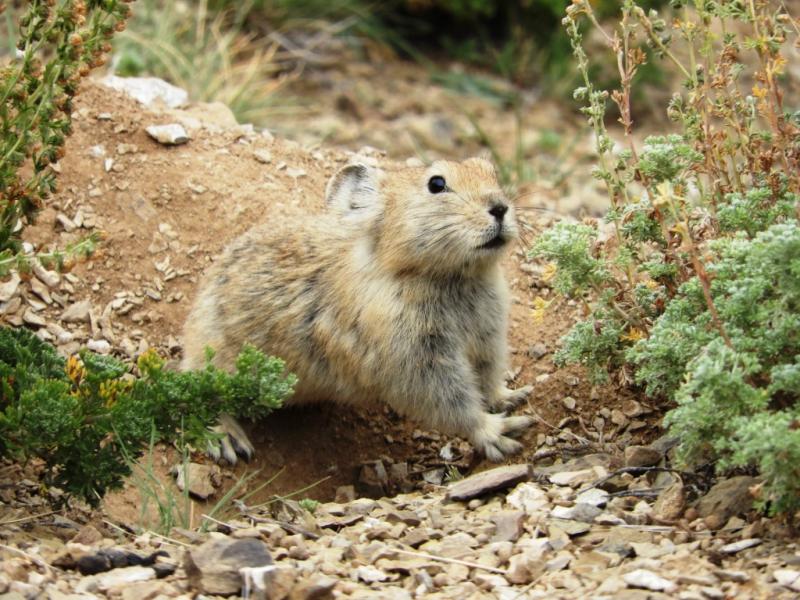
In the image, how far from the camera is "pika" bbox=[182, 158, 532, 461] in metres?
6.15

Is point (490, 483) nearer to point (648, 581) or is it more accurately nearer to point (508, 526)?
point (508, 526)

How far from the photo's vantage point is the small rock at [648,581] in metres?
4.12

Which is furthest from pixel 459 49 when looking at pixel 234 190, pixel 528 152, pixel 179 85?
pixel 234 190

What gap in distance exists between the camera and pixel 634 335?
551 cm

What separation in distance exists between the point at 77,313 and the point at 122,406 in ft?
7.95

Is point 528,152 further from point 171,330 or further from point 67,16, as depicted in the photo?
point 67,16

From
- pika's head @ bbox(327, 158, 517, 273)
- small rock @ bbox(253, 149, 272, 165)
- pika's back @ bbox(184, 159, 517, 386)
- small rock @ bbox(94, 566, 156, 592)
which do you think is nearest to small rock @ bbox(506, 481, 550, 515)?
pika's back @ bbox(184, 159, 517, 386)

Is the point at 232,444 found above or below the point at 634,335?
below

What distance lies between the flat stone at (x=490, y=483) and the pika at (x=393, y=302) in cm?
75

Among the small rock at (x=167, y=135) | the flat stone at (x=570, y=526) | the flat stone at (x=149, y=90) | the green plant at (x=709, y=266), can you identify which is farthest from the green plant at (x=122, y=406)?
the flat stone at (x=149, y=90)

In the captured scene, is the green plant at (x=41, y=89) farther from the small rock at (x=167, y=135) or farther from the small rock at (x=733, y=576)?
the small rock at (x=733, y=576)

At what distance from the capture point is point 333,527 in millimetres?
5305

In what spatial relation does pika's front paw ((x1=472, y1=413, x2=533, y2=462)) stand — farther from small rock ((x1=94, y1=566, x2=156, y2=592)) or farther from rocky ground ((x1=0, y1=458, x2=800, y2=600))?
small rock ((x1=94, y1=566, x2=156, y2=592))

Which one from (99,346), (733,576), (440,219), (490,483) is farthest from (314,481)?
(733,576)
